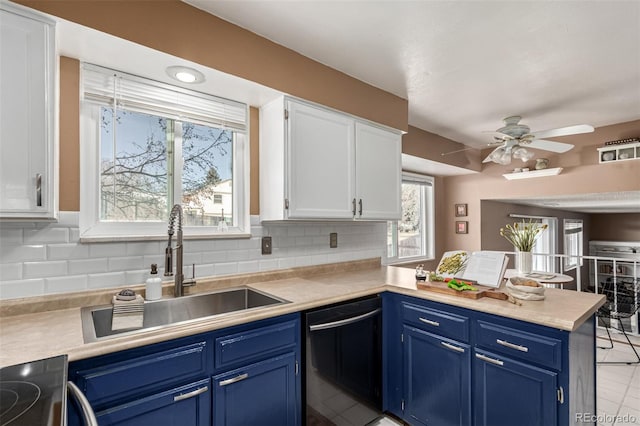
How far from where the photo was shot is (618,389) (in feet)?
8.66

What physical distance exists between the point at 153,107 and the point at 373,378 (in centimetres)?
212

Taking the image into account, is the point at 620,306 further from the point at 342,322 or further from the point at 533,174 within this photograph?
the point at 342,322

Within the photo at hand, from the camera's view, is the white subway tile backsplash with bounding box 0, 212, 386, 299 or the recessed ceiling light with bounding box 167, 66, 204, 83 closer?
the white subway tile backsplash with bounding box 0, 212, 386, 299

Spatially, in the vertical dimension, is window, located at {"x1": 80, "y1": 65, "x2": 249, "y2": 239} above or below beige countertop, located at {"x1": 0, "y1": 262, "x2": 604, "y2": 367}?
above

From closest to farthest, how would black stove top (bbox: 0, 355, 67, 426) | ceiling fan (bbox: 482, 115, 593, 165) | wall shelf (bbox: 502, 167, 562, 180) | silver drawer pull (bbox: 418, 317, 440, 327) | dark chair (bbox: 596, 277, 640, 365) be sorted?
black stove top (bbox: 0, 355, 67, 426)
silver drawer pull (bbox: 418, 317, 440, 327)
ceiling fan (bbox: 482, 115, 593, 165)
dark chair (bbox: 596, 277, 640, 365)
wall shelf (bbox: 502, 167, 562, 180)

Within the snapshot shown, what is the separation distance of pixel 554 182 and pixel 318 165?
11.1ft

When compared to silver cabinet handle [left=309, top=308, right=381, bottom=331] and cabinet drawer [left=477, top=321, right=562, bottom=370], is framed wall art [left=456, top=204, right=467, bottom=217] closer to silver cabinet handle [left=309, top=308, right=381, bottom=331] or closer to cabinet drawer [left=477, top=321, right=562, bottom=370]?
silver cabinet handle [left=309, top=308, right=381, bottom=331]

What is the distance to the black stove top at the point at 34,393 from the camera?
68 cm

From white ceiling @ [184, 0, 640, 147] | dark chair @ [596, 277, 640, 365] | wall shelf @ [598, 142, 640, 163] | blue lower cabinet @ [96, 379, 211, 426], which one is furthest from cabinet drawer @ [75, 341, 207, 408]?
wall shelf @ [598, 142, 640, 163]

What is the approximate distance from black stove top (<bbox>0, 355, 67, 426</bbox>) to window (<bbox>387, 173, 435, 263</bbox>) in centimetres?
386

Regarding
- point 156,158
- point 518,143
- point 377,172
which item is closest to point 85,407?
point 156,158

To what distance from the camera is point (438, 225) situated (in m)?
4.91

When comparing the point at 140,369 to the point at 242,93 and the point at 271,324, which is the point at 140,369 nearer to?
the point at 271,324

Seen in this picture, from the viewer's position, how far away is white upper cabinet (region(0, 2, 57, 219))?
119 centimetres
